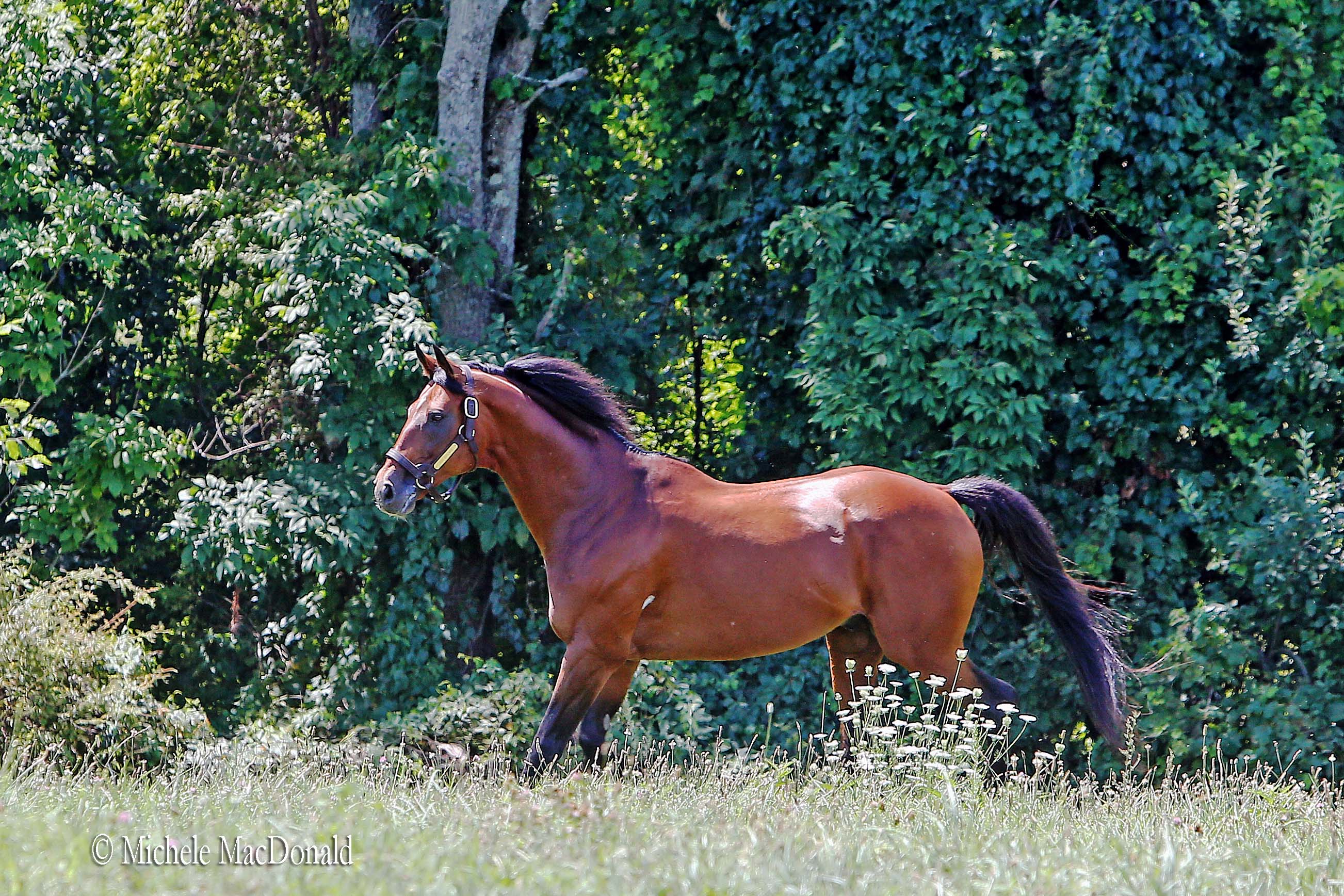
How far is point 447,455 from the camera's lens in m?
6.43

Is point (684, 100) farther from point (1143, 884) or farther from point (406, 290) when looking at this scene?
point (1143, 884)

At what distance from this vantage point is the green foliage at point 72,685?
867cm

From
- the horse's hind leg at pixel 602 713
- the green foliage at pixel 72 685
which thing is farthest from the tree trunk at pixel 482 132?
the horse's hind leg at pixel 602 713

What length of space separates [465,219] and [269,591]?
3.71 meters

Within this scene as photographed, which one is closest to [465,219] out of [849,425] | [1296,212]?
[849,425]

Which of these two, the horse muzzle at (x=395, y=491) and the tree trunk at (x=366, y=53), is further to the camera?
the tree trunk at (x=366, y=53)

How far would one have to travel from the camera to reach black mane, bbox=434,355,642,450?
6871mm

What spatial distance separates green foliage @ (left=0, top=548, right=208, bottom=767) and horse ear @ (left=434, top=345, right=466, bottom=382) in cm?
363

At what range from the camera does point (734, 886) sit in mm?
3680

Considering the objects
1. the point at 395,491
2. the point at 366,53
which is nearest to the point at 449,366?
the point at 395,491

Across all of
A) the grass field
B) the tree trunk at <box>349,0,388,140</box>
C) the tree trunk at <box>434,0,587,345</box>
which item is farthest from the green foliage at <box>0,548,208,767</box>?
the tree trunk at <box>349,0,388,140</box>

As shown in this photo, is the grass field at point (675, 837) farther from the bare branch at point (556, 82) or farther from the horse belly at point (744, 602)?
the bare branch at point (556, 82)

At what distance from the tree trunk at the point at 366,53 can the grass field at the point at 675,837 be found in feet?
21.8

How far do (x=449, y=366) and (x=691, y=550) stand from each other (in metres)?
1.47
